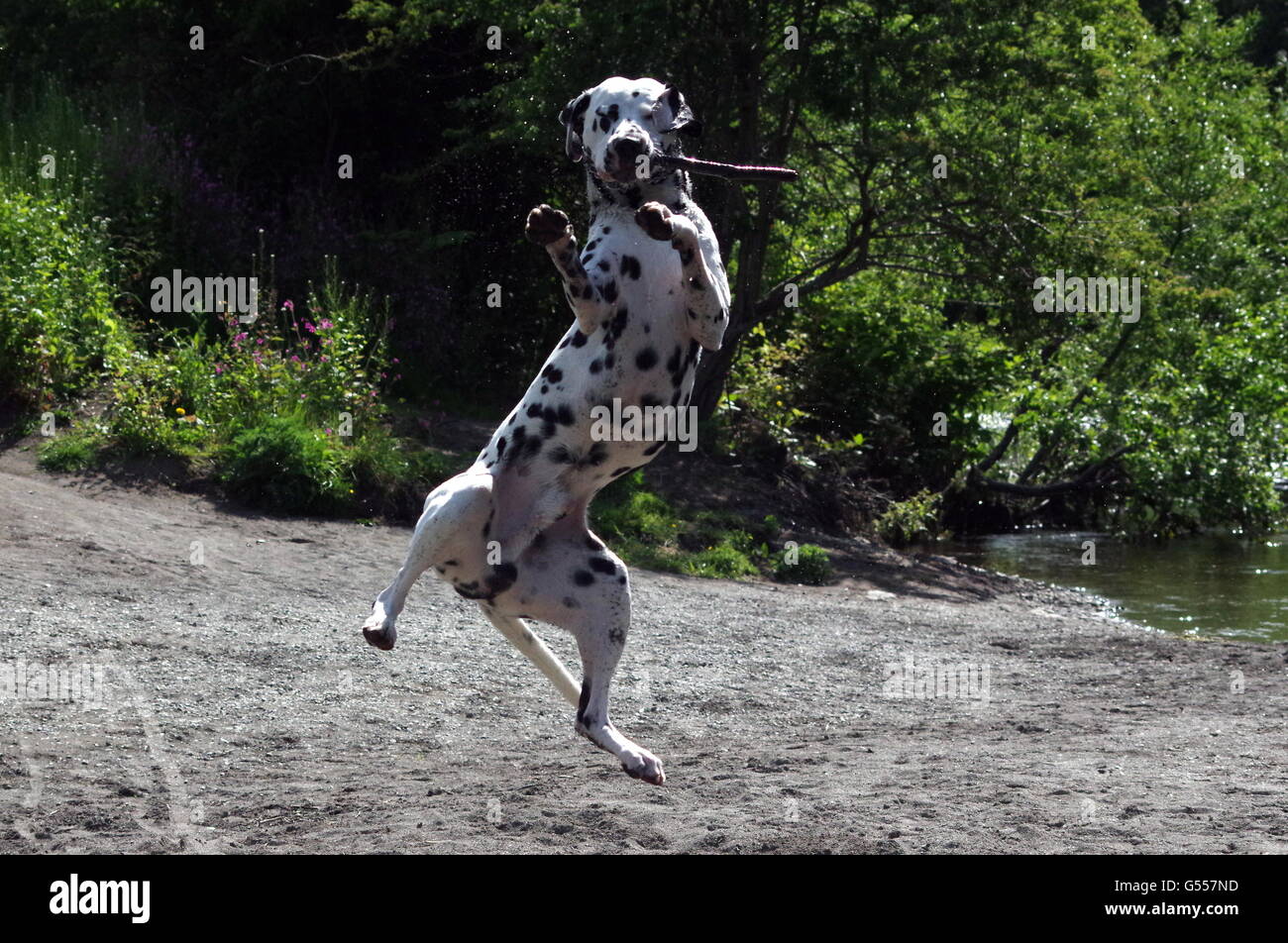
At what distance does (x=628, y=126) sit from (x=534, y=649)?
203 centimetres

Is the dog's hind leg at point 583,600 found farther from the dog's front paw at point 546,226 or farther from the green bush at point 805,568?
the green bush at point 805,568

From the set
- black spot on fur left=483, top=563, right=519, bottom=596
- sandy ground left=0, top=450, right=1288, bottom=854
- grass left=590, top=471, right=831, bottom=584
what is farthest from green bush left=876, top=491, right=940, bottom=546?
black spot on fur left=483, top=563, right=519, bottom=596

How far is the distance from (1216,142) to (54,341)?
1671cm

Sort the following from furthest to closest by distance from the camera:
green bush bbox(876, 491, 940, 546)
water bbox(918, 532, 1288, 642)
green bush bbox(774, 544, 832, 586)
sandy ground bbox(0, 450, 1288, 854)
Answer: green bush bbox(876, 491, 940, 546) → green bush bbox(774, 544, 832, 586) → water bbox(918, 532, 1288, 642) → sandy ground bbox(0, 450, 1288, 854)

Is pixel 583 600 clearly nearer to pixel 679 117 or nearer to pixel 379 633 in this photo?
pixel 379 633

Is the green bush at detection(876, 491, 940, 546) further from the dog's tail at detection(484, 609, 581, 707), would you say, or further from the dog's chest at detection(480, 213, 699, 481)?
the dog's chest at detection(480, 213, 699, 481)

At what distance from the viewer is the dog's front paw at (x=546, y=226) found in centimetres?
470

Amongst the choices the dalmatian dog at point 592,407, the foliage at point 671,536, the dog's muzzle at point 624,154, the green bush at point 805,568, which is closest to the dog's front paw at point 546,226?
the dalmatian dog at point 592,407

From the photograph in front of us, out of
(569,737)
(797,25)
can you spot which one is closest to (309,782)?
(569,737)

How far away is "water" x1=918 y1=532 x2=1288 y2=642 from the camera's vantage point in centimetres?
1316

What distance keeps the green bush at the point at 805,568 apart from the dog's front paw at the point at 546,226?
9.17 m

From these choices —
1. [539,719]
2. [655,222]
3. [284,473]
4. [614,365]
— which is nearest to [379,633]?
[614,365]

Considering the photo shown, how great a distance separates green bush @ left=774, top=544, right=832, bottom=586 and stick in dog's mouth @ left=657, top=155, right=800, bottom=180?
29.3 ft

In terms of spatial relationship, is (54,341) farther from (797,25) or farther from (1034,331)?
(1034,331)
